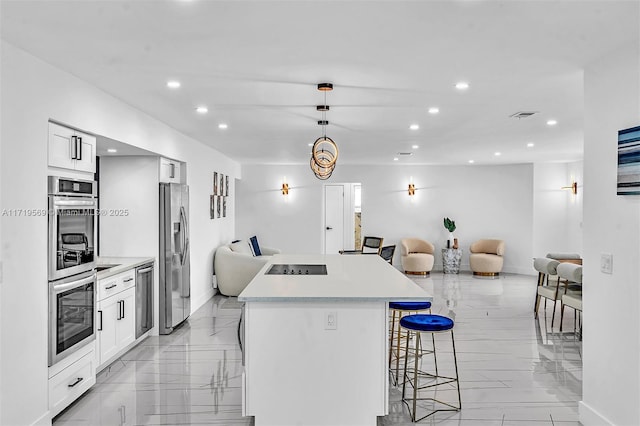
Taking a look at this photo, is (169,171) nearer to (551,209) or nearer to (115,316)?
(115,316)

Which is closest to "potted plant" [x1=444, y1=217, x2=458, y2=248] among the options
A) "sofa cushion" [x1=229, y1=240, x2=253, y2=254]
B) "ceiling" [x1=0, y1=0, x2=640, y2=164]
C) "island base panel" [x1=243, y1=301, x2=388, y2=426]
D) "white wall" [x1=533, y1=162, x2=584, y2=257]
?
"white wall" [x1=533, y1=162, x2=584, y2=257]

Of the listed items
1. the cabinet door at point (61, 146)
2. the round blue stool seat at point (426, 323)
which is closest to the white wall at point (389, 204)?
the cabinet door at point (61, 146)

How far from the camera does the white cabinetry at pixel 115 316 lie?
4254mm

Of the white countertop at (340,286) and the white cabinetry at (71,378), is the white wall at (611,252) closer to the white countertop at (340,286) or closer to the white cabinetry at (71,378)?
Result: the white countertop at (340,286)

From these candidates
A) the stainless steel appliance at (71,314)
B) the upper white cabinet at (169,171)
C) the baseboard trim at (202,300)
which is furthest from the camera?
the baseboard trim at (202,300)

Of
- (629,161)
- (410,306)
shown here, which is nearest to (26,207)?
(410,306)

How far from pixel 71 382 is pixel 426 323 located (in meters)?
2.64

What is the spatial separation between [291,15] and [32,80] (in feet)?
5.93

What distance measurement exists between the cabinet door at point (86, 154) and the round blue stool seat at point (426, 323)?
2717 mm

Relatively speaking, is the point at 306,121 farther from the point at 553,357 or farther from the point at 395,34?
the point at 553,357

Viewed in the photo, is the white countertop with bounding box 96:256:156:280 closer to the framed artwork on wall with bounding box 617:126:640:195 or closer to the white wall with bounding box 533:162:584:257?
the framed artwork on wall with bounding box 617:126:640:195

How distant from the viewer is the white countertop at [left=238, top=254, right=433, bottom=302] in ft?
10.00

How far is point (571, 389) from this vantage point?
3.95 meters

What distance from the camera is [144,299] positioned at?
5.30 metres
